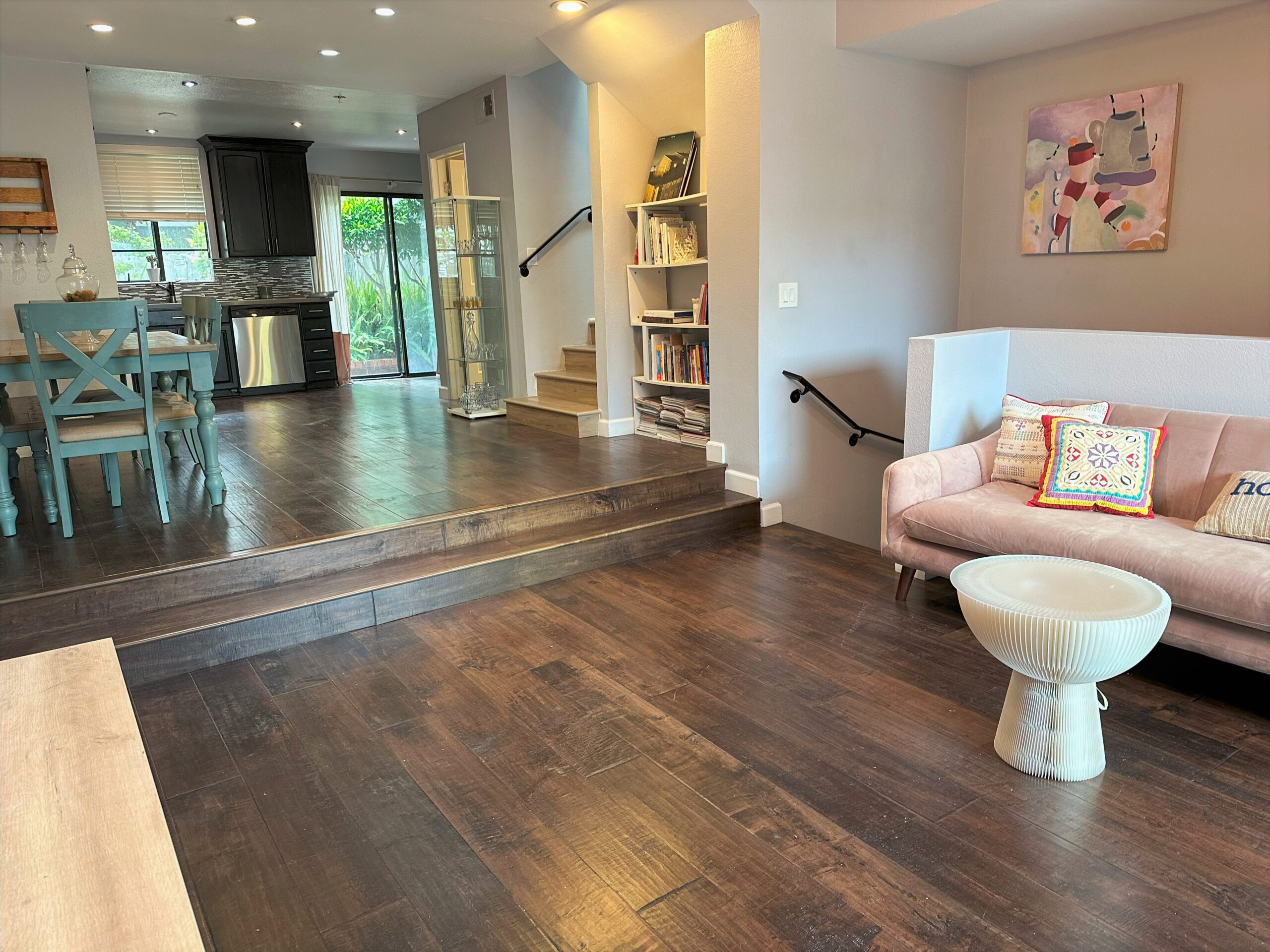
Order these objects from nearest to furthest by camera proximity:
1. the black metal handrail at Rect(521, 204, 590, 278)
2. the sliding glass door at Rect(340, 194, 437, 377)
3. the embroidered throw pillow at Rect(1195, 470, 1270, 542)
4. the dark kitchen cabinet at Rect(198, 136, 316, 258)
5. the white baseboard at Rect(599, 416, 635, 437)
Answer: the embroidered throw pillow at Rect(1195, 470, 1270, 542)
the white baseboard at Rect(599, 416, 635, 437)
the black metal handrail at Rect(521, 204, 590, 278)
the dark kitchen cabinet at Rect(198, 136, 316, 258)
the sliding glass door at Rect(340, 194, 437, 377)

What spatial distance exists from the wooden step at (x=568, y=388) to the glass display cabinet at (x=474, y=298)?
0.37 meters

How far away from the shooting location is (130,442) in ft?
12.0

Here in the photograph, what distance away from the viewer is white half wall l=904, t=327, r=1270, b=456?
10.5ft

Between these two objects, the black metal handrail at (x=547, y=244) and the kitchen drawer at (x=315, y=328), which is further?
the kitchen drawer at (x=315, y=328)

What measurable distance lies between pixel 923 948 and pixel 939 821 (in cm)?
43

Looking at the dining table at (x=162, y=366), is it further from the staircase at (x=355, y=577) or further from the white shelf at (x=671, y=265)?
the white shelf at (x=671, y=265)

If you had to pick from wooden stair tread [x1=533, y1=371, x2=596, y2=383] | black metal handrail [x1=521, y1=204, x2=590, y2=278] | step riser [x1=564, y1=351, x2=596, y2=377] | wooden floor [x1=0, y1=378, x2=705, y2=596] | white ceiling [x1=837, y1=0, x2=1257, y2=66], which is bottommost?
wooden floor [x1=0, y1=378, x2=705, y2=596]

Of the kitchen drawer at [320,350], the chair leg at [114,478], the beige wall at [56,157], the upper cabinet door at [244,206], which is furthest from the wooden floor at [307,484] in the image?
the upper cabinet door at [244,206]

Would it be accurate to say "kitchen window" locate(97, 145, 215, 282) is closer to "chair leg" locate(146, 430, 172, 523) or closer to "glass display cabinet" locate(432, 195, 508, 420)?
"glass display cabinet" locate(432, 195, 508, 420)

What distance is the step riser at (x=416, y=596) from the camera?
2936 mm

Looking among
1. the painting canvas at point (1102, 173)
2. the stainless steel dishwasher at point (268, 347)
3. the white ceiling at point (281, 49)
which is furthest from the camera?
the stainless steel dishwasher at point (268, 347)

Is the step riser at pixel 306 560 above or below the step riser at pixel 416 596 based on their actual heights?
above

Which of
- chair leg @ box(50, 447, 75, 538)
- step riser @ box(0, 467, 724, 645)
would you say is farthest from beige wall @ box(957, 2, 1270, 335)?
chair leg @ box(50, 447, 75, 538)

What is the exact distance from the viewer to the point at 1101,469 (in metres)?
3.10
